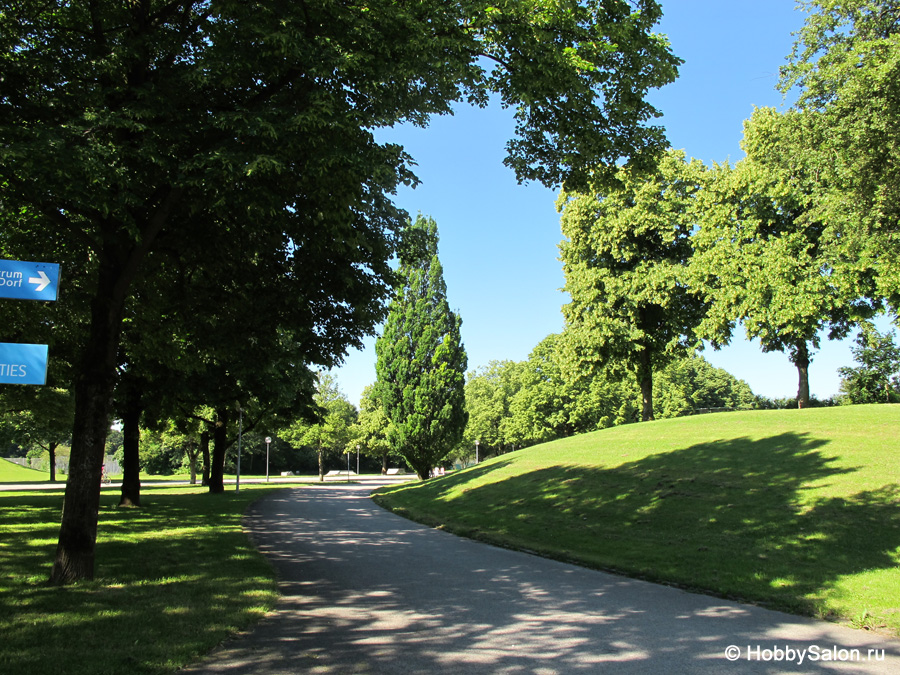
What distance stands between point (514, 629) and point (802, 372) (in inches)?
1094

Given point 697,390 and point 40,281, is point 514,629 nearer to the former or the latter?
point 40,281

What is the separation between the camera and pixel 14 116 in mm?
7945

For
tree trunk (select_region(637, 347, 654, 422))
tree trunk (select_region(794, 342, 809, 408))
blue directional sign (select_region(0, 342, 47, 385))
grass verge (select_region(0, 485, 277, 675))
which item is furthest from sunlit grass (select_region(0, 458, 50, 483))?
tree trunk (select_region(794, 342, 809, 408))

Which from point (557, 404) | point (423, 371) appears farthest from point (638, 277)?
point (557, 404)

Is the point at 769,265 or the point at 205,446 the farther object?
the point at 205,446

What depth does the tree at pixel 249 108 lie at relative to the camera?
694cm

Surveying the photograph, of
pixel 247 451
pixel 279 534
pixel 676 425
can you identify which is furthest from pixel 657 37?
pixel 247 451

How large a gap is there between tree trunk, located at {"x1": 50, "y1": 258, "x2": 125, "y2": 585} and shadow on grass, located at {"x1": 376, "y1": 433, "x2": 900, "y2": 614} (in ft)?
24.0

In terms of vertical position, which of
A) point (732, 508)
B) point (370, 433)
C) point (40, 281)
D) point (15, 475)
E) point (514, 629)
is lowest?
point (15, 475)

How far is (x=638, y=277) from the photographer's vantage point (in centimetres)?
3028

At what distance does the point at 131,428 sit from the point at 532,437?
4750 centimetres

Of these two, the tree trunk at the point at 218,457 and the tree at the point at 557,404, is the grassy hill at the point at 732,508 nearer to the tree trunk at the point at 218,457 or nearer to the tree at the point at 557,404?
the tree trunk at the point at 218,457

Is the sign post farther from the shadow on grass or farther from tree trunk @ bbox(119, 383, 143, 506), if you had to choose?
tree trunk @ bbox(119, 383, 143, 506)

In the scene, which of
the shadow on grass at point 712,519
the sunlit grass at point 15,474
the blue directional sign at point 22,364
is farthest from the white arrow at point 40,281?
the sunlit grass at point 15,474
